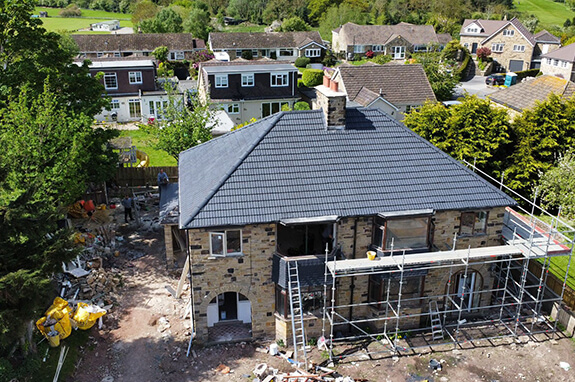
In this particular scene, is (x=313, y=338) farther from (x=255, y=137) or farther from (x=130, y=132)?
(x=130, y=132)

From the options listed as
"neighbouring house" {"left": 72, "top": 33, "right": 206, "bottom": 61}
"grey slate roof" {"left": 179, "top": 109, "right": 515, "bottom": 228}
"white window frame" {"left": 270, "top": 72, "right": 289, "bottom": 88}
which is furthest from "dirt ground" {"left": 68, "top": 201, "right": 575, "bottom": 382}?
"neighbouring house" {"left": 72, "top": 33, "right": 206, "bottom": 61}

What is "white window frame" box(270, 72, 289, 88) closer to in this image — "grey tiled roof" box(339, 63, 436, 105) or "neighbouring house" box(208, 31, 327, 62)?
"grey tiled roof" box(339, 63, 436, 105)

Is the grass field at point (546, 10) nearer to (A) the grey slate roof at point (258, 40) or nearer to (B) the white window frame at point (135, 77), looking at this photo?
(A) the grey slate roof at point (258, 40)

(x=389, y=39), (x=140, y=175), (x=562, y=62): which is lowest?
(x=140, y=175)

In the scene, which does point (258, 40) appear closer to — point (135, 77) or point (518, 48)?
point (135, 77)

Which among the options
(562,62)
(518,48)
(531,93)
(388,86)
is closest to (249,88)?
(388,86)

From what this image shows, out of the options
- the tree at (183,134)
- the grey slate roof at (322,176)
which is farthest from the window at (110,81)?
the grey slate roof at (322,176)
